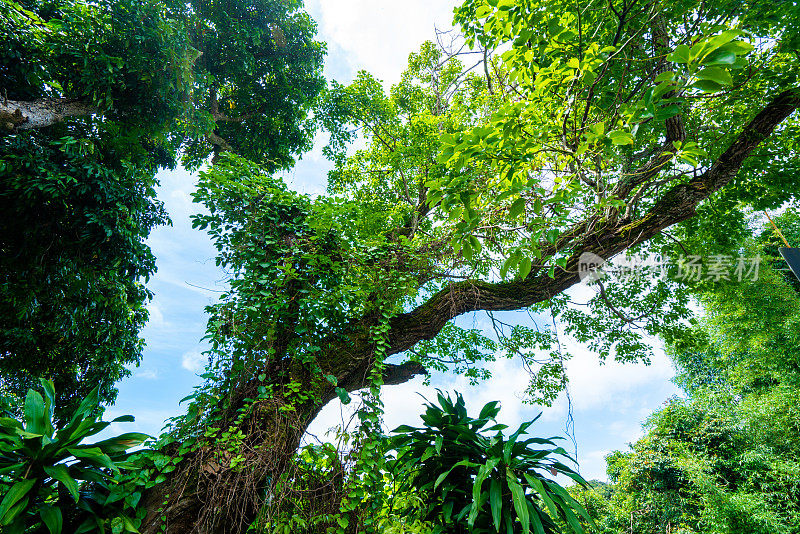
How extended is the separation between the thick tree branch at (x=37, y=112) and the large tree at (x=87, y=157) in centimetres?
1

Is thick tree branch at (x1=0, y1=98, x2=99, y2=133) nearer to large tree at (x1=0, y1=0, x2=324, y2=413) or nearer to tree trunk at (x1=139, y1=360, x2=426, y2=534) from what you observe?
large tree at (x1=0, y1=0, x2=324, y2=413)

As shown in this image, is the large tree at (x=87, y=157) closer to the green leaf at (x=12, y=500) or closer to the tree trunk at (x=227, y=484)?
the green leaf at (x=12, y=500)

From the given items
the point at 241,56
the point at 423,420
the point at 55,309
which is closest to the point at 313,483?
the point at 423,420

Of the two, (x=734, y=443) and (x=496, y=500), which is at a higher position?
(x=734, y=443)

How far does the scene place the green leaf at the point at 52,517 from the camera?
202 centimetres

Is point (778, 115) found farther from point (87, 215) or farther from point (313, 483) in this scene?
point (87, 215)

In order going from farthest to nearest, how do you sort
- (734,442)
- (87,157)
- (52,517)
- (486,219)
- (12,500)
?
1. (734,442)
2. (87,157)
3. (486,219)
4. (52,517)
5. (12,500)

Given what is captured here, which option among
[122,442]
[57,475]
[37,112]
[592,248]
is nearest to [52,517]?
[57,475]

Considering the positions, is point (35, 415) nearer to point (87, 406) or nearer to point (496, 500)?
point (87, 406)

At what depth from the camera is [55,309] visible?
4.69 metres

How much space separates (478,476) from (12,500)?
8.76 ft

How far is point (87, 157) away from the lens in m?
4.33

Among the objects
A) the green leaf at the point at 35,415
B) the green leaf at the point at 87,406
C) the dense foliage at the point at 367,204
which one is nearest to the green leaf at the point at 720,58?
the dense foliage at the point at 367,204

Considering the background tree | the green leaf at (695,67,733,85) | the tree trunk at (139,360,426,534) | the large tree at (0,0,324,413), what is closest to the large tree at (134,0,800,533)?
the tree trunk at (139,360,426,534)
